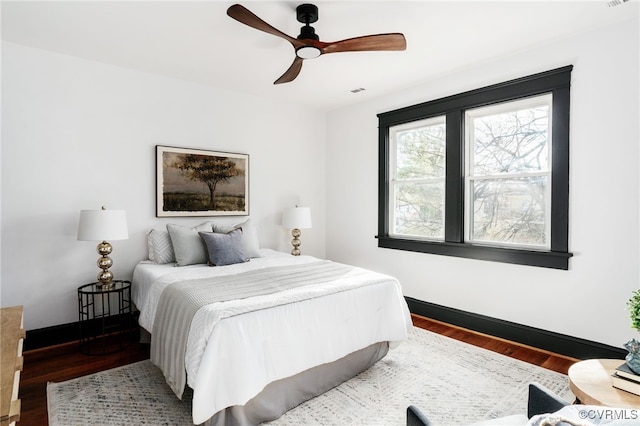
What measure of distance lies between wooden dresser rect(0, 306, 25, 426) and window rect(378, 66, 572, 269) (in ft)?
11.4

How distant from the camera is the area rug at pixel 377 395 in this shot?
6.93 feet

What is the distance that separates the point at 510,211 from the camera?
3.36 metres

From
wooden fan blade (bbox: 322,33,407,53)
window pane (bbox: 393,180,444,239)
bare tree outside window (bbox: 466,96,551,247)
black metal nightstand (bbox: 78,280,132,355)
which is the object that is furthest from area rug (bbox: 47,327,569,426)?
wooden fan blade (bbox: 322,33,407,53)

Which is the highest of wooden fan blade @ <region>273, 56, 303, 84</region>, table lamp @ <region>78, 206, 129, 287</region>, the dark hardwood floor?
wooden fan blade @ <region>273, 56, 303, 84</region>

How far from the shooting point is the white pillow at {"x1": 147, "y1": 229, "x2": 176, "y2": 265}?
3.46m

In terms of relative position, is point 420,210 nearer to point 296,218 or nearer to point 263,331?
point 296,218

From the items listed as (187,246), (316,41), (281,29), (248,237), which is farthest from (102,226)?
(316,41)

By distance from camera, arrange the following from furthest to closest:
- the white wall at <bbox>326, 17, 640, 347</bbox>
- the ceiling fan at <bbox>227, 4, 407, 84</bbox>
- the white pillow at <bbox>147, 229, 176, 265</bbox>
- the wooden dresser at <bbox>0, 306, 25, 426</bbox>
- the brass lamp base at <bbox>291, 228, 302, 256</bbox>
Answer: the brass lamp base at <bbox>291, 228, 302, 256</bbox> → the white pillow at <bbox>147, 229, 176, 265</bbox> → the white wall at <bbox>326, 17, 640, 347</bbox> → the ceiling fan at <bbox>227, 4, 407, 84</bbox> → the wooden dresser at <bbox>0, 306, 25, 426</bbox>

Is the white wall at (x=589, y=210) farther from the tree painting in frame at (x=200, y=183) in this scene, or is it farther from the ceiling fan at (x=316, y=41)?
the tree painting in frame at (x=200, y=183)

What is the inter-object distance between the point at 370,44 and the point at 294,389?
94.3 inches

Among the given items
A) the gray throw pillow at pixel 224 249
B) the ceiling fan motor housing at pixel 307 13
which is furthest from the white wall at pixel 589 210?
the gray throw pillow at pixel 224 249

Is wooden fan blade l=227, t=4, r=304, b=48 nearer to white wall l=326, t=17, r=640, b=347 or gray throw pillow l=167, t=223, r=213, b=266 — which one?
gray throw pillow l=167, t=223, r=213, b=266

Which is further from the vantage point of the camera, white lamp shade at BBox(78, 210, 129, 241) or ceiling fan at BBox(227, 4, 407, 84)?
white lamp shade at BBox(78, 210, 129, 241)

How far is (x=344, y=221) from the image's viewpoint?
4.98m
